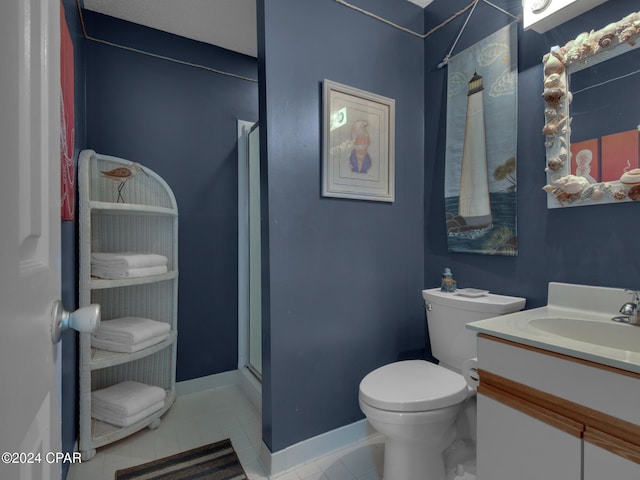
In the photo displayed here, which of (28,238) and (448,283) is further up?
(28,238)

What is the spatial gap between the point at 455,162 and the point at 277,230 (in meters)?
1.05

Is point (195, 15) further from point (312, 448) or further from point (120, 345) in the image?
point (312, 448)

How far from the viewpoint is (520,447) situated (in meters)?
0.93

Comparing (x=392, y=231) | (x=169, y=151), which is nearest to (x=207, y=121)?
(x=169, y=151)

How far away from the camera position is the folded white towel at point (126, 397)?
1.68 m

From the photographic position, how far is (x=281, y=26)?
58.9 inches

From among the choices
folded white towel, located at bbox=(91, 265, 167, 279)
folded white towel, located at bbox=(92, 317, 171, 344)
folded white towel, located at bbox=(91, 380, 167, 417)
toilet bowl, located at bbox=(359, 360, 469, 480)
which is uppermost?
folded white towel, located at bbox=(91, 265, 167, 279)

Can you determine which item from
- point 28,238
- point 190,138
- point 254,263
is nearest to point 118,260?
point 254,263

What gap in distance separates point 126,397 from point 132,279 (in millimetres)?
649

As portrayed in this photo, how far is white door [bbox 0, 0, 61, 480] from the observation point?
0.32 meters

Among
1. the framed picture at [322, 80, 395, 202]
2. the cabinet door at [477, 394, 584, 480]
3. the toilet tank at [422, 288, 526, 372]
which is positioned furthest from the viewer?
the framed picture at [322, 80, 395, 202]

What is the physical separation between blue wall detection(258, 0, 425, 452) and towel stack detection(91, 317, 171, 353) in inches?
28.5

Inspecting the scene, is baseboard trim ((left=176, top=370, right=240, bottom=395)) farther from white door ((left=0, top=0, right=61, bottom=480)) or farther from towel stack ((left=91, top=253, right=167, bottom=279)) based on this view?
white door ((left=0, top=0, right=61, bottom=480))

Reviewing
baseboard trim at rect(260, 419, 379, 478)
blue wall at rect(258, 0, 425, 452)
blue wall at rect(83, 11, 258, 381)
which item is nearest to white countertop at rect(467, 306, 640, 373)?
blue wall at rect(258, 0, 425, 452)
